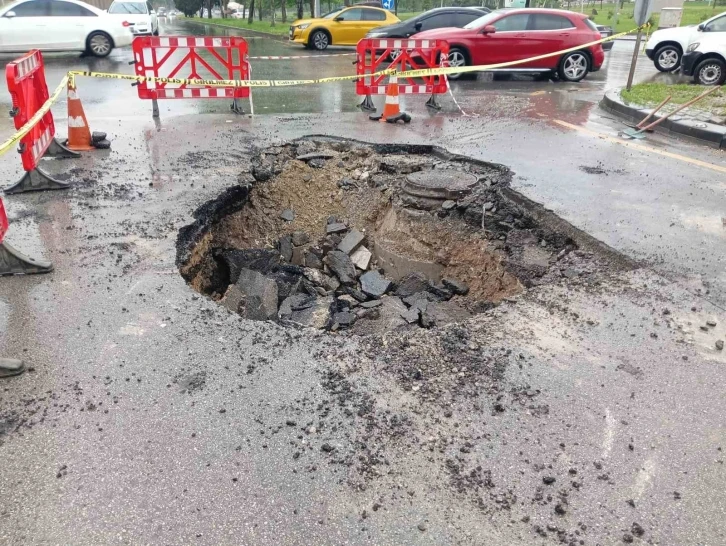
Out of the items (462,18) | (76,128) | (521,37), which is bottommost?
(76,128)

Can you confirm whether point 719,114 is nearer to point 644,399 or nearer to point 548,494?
point 644,399

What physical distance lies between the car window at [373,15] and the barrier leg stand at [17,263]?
2020 cm

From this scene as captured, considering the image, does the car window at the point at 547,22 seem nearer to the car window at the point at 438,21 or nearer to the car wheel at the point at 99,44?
the car window at the point at 438,21

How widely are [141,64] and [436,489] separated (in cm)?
944

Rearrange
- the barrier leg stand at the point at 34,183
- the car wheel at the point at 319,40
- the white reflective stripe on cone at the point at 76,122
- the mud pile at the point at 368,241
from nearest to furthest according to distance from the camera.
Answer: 1. the mud pile at the point at 368,241
2. the barrier leg stand at the point at 34,183
3. the white reflective stripe on cone at the point at 76,122
4. the car wheel at the point at 319,40

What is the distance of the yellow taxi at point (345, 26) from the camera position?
22141mm

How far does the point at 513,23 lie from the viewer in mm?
14539

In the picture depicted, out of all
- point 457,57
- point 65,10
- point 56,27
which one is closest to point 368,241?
point 457,57

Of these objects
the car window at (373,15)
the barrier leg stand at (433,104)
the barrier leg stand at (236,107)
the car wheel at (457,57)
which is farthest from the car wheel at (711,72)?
the car window at (373,15)

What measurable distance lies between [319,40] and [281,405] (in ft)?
71.0

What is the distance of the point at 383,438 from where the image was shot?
9.74 ft

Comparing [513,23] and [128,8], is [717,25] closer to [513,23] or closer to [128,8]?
[513,23]

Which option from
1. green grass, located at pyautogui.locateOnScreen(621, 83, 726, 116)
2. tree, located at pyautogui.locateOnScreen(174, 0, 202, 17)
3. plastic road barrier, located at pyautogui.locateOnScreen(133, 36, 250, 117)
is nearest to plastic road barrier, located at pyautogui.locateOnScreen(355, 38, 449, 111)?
plastic road barrier, located at pyautogui.locateOnScreen(133, 36, 250, 117)

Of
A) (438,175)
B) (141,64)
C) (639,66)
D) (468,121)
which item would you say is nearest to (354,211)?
(438,175)
